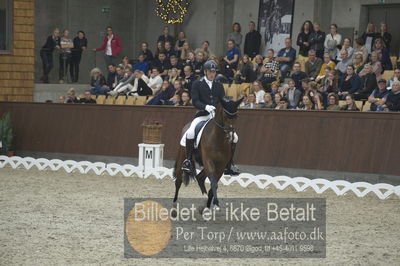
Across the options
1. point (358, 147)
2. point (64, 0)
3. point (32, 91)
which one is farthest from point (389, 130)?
point (64, 0)

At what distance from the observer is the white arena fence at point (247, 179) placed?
13703 millimetres

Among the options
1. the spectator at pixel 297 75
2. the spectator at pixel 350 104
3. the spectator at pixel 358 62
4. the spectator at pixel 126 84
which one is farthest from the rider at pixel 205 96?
the spectator at pixel 126 84

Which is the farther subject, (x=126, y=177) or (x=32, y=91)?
(x=32, y=91)

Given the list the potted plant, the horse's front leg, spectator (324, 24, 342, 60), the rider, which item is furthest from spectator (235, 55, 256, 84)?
the horse's front leg

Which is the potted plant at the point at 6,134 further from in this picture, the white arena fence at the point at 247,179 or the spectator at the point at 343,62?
the spectator at the point at 343,62

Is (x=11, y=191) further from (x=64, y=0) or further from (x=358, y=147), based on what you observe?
(x=64, y=0)

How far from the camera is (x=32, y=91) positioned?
21875 millimetres

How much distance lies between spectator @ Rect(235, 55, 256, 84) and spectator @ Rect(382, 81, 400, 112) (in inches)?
185

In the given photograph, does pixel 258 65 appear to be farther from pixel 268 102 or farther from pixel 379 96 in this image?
pixel 379 96

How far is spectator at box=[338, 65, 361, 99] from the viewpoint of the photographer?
1717 cm

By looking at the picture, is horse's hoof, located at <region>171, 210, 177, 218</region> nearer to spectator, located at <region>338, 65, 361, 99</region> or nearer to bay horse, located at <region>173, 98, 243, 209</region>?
bay horse, located at <region>173, 98, 243, 209</region>

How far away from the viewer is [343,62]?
18.6m

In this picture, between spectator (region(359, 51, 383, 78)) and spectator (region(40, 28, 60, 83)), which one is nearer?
spectator (region(359, 51, 383, 78))

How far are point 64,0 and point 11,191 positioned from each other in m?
13.2
